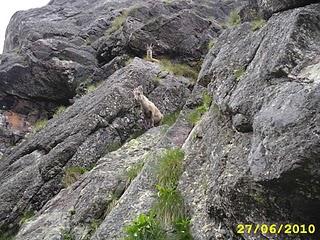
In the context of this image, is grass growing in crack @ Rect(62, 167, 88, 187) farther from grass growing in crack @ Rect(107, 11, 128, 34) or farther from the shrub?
grass growing in crack @ Rect(107, 11, 128, 34)

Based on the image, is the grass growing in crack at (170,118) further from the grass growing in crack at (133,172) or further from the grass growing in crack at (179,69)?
the grass growing in crack at (133,172)

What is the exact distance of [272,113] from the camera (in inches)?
266

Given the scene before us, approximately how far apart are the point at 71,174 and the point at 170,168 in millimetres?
5145

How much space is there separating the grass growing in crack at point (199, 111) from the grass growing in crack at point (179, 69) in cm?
704

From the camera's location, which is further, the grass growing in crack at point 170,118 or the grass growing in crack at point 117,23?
the grass growing in crack at point 117,23

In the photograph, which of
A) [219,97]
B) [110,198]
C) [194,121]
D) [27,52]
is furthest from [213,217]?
[27,52]

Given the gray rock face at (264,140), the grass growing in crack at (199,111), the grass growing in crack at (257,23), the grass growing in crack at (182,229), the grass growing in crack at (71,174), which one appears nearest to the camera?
the gray rock face at (264,140)

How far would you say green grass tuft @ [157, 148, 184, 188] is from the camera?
9.74 m

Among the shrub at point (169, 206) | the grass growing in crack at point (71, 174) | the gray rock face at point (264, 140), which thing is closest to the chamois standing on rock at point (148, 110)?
the grass growing in crack at point (71, 174)

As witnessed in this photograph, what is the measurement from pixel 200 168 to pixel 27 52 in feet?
63.9

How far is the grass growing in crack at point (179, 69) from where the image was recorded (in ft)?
65.6
